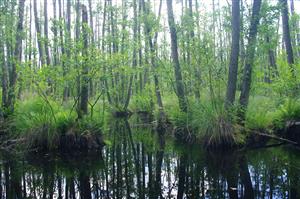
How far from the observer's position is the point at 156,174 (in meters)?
7.52

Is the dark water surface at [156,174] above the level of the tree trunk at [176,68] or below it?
below

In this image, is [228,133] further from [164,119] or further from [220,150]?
[164,119]

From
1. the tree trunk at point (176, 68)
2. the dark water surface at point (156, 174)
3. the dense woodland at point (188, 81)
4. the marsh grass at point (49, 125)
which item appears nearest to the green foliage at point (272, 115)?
the dense woodland at point (188, 81)

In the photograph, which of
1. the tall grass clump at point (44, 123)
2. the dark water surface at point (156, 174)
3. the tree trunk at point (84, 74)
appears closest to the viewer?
the dark water surface at point (156, 174)

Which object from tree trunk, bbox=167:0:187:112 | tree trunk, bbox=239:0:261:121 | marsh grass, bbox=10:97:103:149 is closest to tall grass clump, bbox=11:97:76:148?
marsh grass, bbox=10:97:103:149

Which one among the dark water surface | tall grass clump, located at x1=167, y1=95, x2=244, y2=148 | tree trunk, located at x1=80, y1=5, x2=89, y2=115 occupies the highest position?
tree trunk, located at x1=80, y1=5, x2=89, y2=115

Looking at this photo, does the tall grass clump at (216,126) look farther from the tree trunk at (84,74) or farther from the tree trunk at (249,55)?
the tree trunk at (84,74)

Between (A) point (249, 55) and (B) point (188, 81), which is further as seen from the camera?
(B) point (188, 81)

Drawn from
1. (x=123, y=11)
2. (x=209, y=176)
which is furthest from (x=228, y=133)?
(x=123, y=11)

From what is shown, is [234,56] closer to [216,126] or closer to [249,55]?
[249,55]

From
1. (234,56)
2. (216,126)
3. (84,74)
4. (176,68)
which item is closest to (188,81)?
(176,68)

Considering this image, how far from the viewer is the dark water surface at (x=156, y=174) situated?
6.17 metres

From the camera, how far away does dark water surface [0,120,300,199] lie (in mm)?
6172

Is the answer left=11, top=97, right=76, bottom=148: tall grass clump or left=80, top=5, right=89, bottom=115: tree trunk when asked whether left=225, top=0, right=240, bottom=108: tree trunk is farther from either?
left=11, top=97, right=76, bottom=148: tall grass clump
